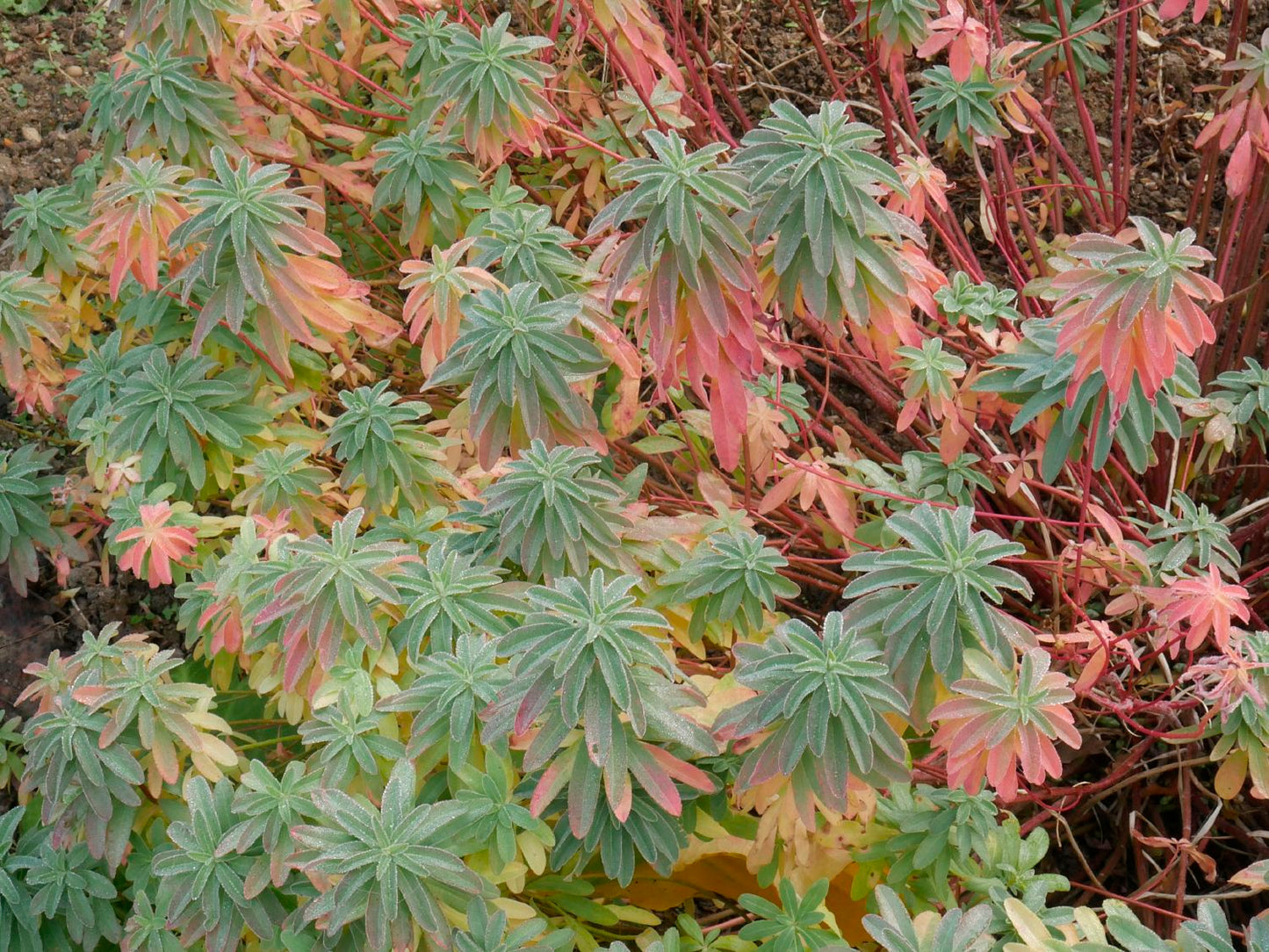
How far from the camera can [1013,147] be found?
3.95 metres

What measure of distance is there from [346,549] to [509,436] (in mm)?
321

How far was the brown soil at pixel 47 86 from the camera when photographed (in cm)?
393

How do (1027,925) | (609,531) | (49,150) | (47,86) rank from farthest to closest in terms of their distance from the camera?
(47,86) → (49,150) → (609,531) → (1027,925)

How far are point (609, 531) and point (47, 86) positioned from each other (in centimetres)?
330

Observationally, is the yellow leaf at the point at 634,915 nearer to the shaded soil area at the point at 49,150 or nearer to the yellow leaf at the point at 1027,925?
the yellow leaf at the point at 1027,925

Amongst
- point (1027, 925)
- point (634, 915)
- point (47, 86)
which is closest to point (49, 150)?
point (47, 86)

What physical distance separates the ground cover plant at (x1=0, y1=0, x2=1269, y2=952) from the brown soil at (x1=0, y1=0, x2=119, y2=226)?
1238 mm

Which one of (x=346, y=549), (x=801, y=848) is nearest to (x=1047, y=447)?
(x=801, y=848)

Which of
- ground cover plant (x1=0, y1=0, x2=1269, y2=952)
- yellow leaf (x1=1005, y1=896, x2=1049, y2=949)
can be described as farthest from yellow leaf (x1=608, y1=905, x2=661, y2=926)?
yellow leaf (x1=1005, y1=896, x2=1049, y2=949)

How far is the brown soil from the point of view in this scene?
3930mm

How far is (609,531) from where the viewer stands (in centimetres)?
183

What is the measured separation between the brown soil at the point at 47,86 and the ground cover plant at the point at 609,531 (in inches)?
48.7

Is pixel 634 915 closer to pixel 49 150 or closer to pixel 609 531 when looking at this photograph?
pixel 609 531

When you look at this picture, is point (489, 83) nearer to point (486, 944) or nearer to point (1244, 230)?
point (486, 944)
